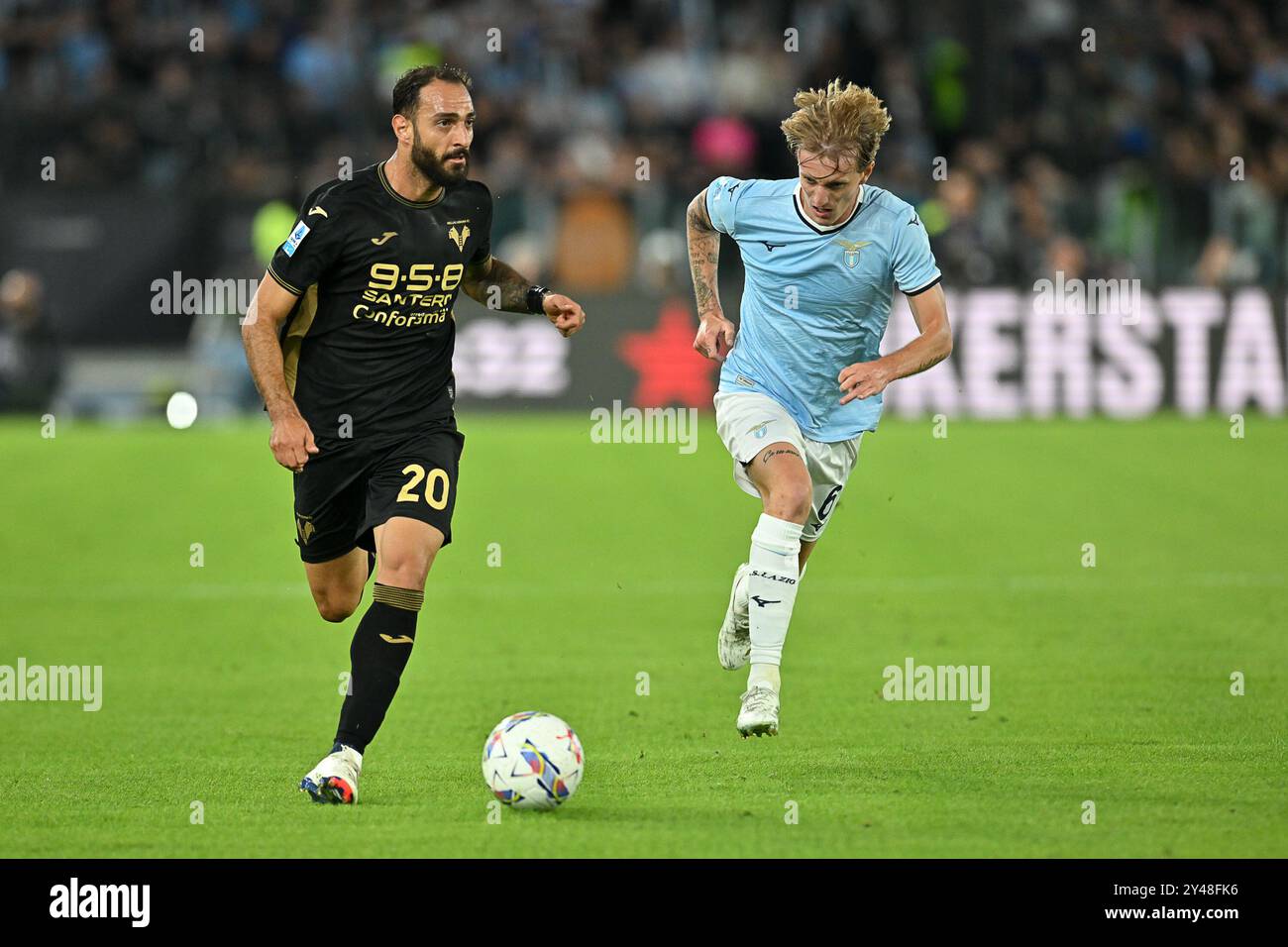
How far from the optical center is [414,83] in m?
7.39

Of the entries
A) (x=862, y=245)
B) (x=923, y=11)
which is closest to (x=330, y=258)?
(x=862, y=245)

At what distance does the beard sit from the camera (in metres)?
7.39

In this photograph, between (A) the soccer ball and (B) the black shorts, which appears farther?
(B) the black shorts

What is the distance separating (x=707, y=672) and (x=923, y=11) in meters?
17.7

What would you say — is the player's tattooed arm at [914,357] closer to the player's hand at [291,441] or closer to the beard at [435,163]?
the beard at [435,163]

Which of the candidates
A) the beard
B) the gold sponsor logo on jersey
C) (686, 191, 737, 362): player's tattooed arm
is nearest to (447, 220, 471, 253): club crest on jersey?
the gold sponsor logo on jersey

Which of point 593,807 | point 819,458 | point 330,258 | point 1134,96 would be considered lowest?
point 593,807

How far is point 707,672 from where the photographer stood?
9.85m

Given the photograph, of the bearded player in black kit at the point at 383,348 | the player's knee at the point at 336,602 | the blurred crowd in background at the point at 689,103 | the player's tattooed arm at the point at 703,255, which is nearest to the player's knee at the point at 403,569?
the bearded player in black kit at the point at 383,348

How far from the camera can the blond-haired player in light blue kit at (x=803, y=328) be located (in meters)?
7.79

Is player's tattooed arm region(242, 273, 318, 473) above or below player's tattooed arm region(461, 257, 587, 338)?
below

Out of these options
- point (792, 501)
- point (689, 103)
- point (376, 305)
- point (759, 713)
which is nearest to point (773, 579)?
point (792, 501)

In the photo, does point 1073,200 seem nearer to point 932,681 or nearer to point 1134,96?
point 1134,96

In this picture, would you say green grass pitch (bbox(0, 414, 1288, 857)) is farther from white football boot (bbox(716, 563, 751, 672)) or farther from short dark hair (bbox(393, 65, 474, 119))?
short dark hair (bbox(393, 65, 474, 119))
